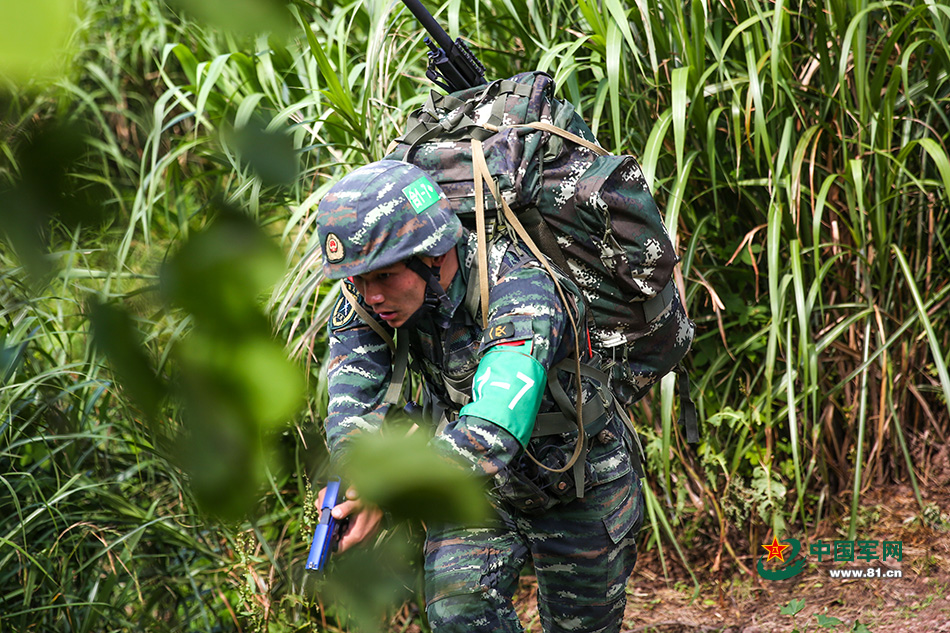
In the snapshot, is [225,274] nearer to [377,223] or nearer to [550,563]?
[377,223]

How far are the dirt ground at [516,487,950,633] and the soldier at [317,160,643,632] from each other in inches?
39.0

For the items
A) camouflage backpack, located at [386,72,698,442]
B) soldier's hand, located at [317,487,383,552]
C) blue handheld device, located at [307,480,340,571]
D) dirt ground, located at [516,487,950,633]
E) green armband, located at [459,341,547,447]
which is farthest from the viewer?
dirt ground, located at [516,487,950,633]

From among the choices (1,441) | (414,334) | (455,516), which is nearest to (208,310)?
(455,516)

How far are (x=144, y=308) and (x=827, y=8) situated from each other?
292 centimetres

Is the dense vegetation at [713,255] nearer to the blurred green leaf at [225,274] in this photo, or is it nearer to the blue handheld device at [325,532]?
the blue handheld device at [325,532]

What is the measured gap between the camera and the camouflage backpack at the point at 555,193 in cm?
174

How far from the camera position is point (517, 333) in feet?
5.08

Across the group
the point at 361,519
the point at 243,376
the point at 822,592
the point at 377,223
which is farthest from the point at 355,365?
the point at 822,592

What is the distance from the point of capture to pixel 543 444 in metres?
1.86

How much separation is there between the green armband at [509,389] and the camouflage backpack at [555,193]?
0.67 feet

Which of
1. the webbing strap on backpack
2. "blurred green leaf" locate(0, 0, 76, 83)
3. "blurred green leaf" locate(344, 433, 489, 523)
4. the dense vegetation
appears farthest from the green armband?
"blurred green leaf" locate(0, 0, 76, 83)

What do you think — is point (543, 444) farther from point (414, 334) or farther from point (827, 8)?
point (827, 8)

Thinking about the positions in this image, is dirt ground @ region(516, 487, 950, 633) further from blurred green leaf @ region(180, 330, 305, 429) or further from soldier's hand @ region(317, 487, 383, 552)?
blurred green leaf @ region(180, 330, 305, 429)

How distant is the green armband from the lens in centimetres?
145
